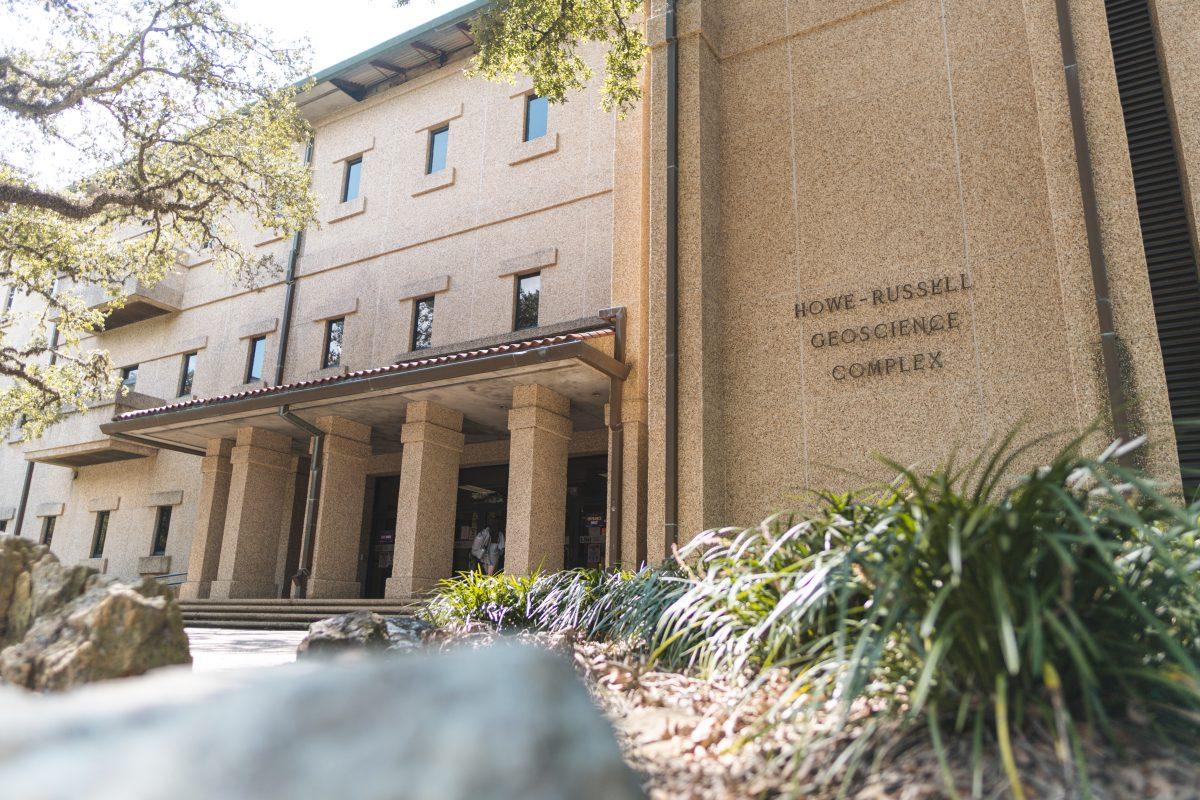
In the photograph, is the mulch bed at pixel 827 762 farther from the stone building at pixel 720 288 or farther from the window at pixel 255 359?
the window at pixel 255 359

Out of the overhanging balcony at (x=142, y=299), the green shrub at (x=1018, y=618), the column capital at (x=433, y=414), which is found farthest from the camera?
the overhanging balcony at (x=142, y=299)

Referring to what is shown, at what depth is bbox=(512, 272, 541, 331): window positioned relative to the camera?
53.6 ft

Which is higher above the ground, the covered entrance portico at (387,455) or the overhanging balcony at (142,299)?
the overhanging balcony at (142,299)

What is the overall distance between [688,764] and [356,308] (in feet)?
57.0

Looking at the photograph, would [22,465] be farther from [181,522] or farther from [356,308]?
[356,308]

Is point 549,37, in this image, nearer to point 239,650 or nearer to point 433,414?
point 433,414

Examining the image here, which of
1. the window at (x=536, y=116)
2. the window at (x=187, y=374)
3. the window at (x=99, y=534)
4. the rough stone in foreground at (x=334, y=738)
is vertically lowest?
the rough stone in foreground at (x=334, y=738)

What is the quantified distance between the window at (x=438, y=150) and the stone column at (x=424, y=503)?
21.8ft

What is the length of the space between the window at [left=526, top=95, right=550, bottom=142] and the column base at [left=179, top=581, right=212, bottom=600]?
11.7 m

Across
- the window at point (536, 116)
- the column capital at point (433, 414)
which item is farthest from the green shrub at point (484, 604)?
the window at point (536, 116)

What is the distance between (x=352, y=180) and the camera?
66.9 feet

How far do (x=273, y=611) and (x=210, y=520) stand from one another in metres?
4.54

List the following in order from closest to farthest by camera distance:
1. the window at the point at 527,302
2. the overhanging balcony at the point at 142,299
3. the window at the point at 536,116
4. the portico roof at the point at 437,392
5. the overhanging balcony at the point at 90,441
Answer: the portico roof at the point at 437,392 < the window at the point at 527,302 < the window at the point at 536,116 < the overhanging balcony at the point at 90,441 < the overhanging balcony at the point at 142,299

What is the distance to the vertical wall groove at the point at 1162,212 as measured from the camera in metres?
8.20
